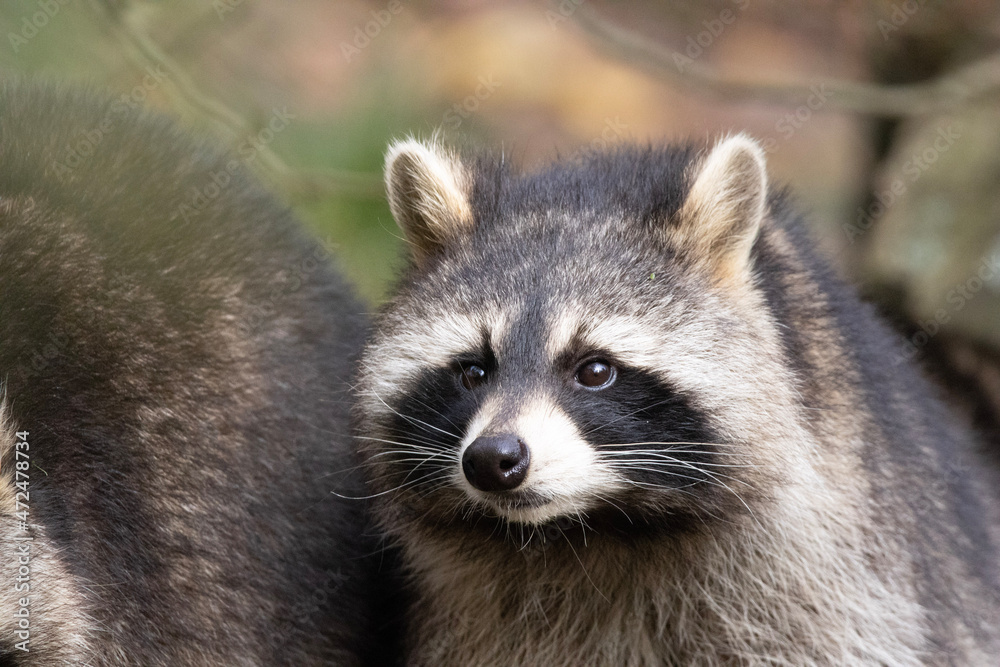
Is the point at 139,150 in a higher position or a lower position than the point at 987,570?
higher

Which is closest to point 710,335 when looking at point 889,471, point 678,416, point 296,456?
point 678,416

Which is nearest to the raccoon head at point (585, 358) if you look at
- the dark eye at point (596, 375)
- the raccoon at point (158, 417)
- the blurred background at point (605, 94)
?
the dark eye at point (596, 375)

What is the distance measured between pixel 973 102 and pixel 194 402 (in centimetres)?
643

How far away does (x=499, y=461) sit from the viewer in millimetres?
3621

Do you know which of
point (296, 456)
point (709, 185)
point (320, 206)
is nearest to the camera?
point (709, 185)

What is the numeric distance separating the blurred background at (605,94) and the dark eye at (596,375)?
1.55 meters

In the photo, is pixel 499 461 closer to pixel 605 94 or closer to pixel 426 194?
pixel 426 194

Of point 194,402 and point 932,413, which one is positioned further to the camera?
point 932,413

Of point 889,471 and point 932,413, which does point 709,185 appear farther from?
point 932,413

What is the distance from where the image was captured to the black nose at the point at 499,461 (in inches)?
143

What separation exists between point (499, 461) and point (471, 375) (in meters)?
0.60

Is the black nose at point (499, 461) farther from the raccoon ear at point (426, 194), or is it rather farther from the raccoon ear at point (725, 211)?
the raccoon ear at point (426, 194)

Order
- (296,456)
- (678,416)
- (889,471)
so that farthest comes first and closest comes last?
(296,456), (889,471), (678,416)

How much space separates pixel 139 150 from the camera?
16.7 ft
